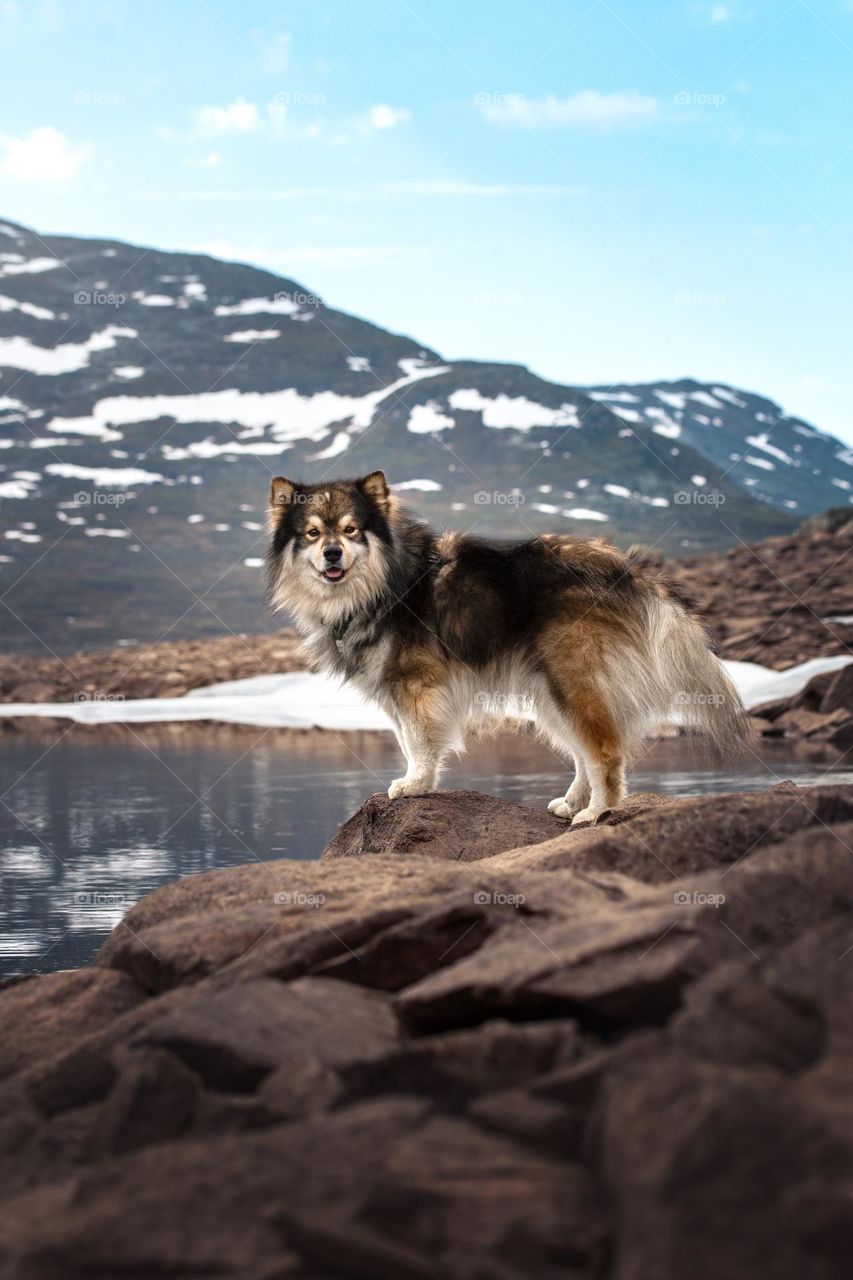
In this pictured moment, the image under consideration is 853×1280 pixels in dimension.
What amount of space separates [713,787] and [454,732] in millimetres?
6058

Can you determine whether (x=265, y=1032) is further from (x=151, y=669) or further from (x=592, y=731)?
(x=151, y=669)

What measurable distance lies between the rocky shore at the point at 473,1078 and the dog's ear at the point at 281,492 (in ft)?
10.7

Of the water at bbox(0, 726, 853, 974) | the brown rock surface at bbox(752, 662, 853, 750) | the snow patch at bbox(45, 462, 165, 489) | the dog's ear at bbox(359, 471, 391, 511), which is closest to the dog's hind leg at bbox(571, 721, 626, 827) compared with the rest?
the water at bbox(0, 726, 853, 974)

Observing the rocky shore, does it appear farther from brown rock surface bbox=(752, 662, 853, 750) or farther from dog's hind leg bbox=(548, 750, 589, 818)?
brown rock surface bbox=(752, 662, 853, 750)

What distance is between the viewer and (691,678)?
7344 millimetres

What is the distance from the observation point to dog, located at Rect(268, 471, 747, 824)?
23.4 ft

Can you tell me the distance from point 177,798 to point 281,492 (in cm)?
653

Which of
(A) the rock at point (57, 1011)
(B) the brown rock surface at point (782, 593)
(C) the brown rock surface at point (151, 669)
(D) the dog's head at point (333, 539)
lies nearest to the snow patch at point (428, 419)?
(B) the brown rock surface at point (782, 593)

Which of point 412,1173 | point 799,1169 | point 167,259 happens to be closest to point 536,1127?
point 412,1173

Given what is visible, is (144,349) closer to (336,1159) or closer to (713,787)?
(713,787)

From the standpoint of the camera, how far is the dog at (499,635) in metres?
7.12

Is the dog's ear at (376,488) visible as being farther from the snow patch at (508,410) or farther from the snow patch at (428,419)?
the snow patch at (508,410)

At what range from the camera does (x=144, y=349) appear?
114812 mm

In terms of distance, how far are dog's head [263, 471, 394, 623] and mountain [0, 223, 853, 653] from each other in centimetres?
4119
